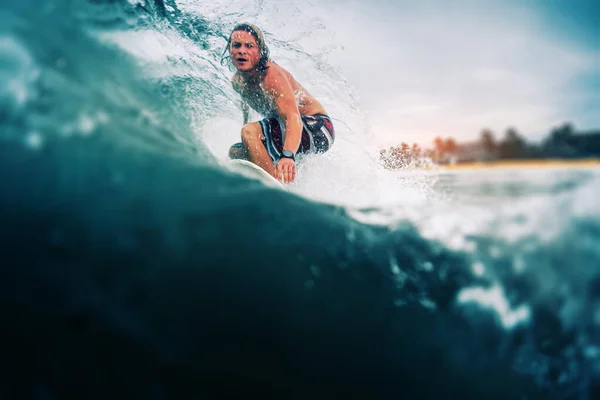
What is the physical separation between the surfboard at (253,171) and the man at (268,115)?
0.14ft

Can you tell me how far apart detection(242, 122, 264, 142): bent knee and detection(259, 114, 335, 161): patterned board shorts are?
5 cm

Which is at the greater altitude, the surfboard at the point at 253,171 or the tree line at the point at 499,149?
the tree line at the point at 499,149

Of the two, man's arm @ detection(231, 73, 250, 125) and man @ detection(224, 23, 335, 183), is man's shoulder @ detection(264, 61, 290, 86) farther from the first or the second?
man's arm @ detection(231, 73, 250, 125)

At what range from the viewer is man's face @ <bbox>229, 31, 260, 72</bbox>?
10.3 feet

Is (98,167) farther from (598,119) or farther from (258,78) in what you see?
(598,119)

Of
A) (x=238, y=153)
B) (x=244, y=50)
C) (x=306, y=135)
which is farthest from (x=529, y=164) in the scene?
(x=244, y=50)

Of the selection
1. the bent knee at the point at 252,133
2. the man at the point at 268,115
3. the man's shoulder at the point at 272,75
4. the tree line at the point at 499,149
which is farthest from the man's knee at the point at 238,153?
the tree line at the point at 499,149

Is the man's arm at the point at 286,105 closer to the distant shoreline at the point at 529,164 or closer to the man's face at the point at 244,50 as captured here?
the man's face at the point at 244,50

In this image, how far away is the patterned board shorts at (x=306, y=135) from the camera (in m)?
3.30

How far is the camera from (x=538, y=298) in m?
5.51

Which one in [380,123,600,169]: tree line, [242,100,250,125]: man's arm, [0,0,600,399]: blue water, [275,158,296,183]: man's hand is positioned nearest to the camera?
[0,0,600,399]: blue water

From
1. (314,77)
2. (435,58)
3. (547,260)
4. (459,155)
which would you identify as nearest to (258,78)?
(314,77)

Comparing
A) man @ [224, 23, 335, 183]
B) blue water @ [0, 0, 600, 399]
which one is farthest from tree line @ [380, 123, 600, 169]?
man @ [224, 23, 335, 183]

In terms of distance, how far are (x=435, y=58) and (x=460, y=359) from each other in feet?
12.7
